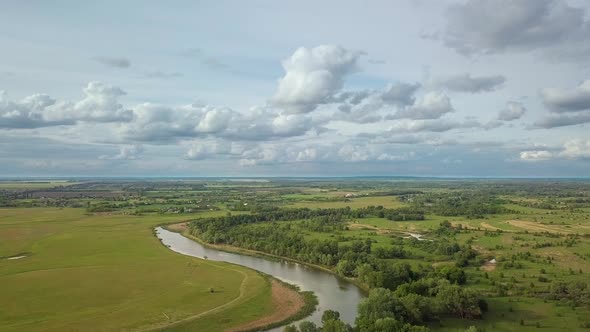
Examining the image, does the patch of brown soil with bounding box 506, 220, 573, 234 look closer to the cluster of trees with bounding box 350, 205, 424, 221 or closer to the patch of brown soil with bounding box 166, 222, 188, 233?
the cluster of trees with bounding box 350, 205, 424, 221

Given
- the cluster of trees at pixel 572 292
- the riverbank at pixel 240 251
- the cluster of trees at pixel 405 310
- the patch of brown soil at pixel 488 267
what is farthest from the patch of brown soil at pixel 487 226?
the cluster of trees at pixel 405 310

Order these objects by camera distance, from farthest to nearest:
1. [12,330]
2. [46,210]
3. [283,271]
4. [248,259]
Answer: [46,210], [248,259], [283,271], [12,330]

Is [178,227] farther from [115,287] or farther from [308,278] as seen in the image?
[308,278]

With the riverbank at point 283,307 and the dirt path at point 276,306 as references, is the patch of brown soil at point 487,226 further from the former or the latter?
the dirt path at point 276,306

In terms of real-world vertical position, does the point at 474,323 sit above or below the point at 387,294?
below

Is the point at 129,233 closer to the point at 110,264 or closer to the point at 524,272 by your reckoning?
the point at 110,264

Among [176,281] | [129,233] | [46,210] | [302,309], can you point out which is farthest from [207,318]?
[46,210]
